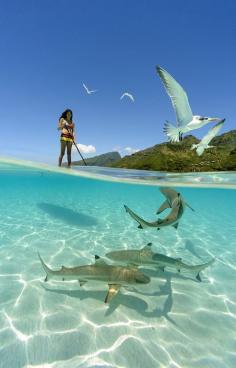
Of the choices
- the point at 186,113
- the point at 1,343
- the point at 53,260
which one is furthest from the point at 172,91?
the point at 1,343

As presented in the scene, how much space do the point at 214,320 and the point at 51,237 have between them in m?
5.98

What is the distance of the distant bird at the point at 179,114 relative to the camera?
6.42 m

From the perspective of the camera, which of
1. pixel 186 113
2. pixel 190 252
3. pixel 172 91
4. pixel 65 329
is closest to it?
pixel 65 329

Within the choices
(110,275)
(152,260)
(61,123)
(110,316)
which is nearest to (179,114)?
(152,260)

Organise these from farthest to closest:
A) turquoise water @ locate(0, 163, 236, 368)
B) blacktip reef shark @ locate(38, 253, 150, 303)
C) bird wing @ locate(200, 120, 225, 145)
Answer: bird wing @ locate(200, 120, 225, 145), blacktip reef shark @ locate(38, 253, 150, 303), turquoise water @ locate(0, 163, 236, 368)

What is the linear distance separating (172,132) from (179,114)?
77 centimetres

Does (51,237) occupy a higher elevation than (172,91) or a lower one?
lower

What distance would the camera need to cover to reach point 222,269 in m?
6.88

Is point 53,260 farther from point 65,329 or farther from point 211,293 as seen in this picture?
point 211,293

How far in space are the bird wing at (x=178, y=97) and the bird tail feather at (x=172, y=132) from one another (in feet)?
0.84

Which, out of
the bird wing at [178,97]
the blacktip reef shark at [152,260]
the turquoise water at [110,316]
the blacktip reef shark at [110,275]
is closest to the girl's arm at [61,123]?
the turquoise water at [110,316]

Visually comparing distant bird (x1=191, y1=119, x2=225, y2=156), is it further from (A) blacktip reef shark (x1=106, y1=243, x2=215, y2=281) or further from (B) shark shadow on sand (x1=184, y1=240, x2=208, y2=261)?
(A) blacktip reef shark (x1=106, y1=243, x2=215, y2=281)

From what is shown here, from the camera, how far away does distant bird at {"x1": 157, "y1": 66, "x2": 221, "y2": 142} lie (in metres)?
6.42

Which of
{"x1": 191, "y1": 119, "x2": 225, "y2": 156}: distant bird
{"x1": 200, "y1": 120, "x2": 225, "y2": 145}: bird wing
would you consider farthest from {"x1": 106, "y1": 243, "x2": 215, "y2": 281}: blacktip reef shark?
{"x1": 200, "y1": 120, "x2": 225, "y2": 145}: bird wing
